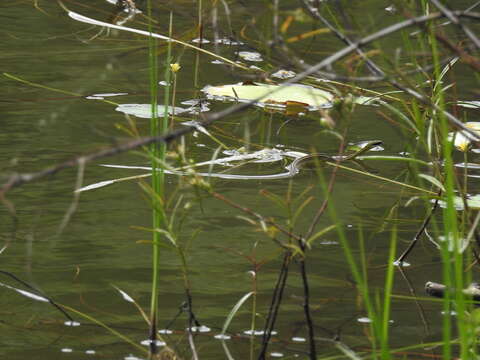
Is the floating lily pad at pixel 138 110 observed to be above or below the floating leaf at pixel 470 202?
above

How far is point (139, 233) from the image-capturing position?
2.69m

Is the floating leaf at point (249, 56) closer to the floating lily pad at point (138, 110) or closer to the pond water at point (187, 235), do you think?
the pond water at point (187, 235)

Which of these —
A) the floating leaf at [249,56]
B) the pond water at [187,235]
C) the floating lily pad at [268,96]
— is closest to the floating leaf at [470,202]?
the pond water at [187,235]

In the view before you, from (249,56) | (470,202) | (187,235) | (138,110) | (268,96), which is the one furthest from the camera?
(249,56)

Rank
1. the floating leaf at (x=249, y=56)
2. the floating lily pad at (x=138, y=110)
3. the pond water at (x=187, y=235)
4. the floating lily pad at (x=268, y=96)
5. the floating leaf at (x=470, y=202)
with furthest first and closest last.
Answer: the floating leaf at (x=249, y=56), the floating lily pad at (x=268, y=96), the floating lily pad at (x=138, y=110), the floating leaf at (x=470, y=202), the pond water at (x=187, y=235)

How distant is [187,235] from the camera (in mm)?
2689

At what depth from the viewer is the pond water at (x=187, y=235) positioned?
215 centimetres

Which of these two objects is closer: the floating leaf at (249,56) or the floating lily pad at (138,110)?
the floating lily pad at (138,110)

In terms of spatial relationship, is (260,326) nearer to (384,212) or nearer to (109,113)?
(384,212)

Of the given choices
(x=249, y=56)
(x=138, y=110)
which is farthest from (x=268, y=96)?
(x=249, y=56)

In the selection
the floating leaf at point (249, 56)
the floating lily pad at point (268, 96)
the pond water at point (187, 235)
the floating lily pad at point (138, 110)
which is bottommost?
the pond water at point (187, 235)

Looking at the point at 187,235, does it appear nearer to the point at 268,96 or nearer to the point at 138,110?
the point at 138,110

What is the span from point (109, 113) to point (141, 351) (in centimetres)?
173

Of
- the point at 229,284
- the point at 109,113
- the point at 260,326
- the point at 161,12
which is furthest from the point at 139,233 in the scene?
the point at 161,12
